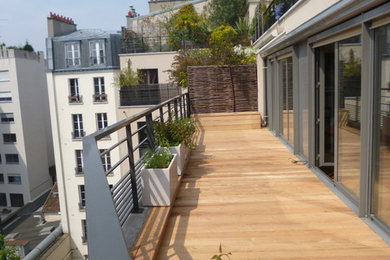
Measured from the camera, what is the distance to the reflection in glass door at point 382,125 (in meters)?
2.81

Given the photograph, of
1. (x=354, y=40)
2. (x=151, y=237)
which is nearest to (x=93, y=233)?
(x=151, y=237)

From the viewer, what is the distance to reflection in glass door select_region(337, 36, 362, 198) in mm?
3500

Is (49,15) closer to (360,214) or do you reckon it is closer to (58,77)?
(58,77)

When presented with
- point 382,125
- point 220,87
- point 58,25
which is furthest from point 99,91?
point 382,125

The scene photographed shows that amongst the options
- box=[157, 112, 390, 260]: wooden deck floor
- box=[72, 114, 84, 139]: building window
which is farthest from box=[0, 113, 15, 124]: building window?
box=[157, 112, 390, 260]: wooden deck floor

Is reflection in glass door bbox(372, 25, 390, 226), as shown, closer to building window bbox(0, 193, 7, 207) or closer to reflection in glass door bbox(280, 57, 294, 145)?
reflection in glass door bbox(280, 57, 294, 145)

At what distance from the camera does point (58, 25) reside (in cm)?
2197

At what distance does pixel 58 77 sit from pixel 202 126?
14.0 metres

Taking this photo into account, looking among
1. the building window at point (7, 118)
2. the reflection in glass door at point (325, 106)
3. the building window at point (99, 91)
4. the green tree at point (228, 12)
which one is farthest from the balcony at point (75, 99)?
the reflection in glass door at point (325, 106)

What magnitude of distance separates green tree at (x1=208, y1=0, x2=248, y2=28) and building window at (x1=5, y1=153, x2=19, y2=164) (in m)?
15.9

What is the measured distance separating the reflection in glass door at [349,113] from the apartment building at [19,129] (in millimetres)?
24416

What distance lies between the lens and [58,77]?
20.9 metres

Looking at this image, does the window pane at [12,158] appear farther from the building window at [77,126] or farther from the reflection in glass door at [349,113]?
the reflection in glass door at [349,113]

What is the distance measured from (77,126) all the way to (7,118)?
8014 millimetres
